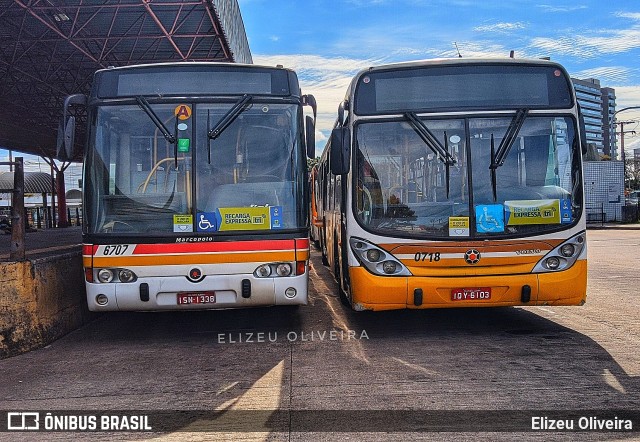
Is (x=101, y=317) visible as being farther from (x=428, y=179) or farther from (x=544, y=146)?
(x=544, y=146)

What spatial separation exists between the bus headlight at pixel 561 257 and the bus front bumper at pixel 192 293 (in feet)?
8.94

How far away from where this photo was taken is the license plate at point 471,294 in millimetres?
7699

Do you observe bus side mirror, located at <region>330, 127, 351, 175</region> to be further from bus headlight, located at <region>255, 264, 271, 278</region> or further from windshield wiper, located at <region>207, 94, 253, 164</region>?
bus headlight, located at <region>255, 264, 271, 278</region>

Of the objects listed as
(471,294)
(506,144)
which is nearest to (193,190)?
(471,294)

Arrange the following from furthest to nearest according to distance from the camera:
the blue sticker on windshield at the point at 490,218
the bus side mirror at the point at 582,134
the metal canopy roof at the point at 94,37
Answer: the metal canopy roof at the point at 94,37
the bus side mirror at the point at 582,134
the blue sticker on windshield at the point at 490,218

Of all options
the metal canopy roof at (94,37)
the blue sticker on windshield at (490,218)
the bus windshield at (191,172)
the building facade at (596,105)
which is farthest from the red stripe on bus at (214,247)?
the building facade at (596,105)

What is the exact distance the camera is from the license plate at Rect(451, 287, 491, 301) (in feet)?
25.3

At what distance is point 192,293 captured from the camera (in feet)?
25.6

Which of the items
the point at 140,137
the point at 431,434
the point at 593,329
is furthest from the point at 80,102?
the point at 593,329

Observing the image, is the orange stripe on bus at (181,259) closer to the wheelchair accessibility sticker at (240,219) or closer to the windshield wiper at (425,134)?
the wheelchair accessibility sticker at (240,219)

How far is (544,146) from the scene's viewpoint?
313 inches

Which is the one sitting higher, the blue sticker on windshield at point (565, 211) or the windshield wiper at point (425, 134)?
the windshield wiper at point (425, 134)

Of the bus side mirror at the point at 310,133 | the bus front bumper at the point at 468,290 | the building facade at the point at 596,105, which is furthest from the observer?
the building facade at the point at 596,105

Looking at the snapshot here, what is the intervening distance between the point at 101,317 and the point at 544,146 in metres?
6.74
